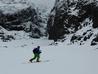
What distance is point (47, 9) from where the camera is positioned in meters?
137

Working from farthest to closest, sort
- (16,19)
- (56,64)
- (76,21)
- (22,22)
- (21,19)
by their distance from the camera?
1. (21,19)
2. (16,19)
3. (22,22)
4. (76,21)
5. (56,64)

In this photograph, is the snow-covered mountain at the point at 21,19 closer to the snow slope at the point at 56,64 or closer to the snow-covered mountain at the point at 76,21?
the snow-covered mountain at the point at 76,21

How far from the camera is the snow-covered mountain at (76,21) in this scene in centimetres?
5528

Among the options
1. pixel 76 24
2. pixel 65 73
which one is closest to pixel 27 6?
pixel 76 24

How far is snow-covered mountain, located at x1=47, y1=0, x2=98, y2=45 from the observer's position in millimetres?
55281

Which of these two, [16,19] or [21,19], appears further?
[21,19]

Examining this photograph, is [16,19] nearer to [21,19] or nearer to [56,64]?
[21,19]

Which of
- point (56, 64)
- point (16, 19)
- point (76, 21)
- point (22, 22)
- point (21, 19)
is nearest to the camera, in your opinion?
point (56, 64)

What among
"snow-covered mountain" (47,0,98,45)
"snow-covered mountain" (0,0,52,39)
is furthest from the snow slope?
"snow-covered mountain" (0,0,52,39)

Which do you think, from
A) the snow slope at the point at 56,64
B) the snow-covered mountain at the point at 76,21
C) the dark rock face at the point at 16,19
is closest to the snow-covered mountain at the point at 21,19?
the dark rock face at the point at 16,19

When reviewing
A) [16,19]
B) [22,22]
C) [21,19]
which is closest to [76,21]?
[22,22]

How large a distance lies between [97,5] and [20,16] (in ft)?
155

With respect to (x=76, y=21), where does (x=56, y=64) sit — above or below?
above

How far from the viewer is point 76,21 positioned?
6662cm
